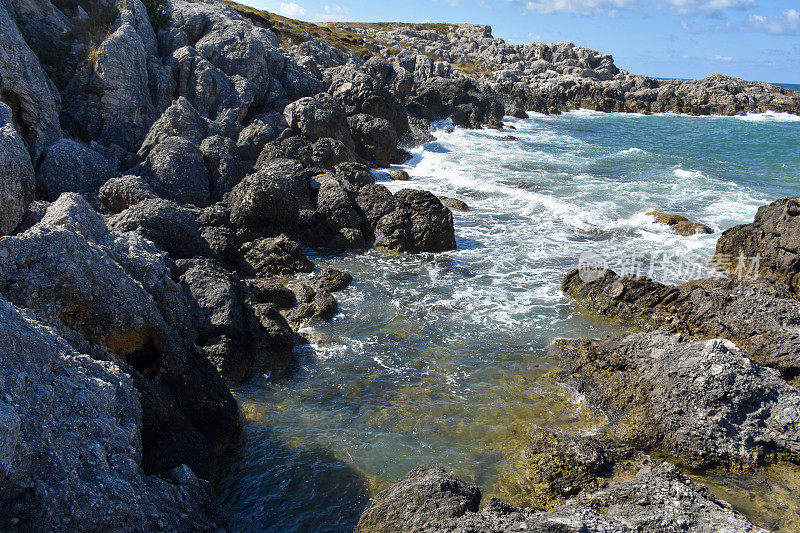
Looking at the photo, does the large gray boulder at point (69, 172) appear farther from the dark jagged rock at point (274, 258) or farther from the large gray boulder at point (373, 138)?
the large gray boulder at point (373, 138)

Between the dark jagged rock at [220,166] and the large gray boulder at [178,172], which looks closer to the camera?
the large gray boulder at [178,172]

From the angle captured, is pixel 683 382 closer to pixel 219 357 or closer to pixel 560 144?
pixel 219 357

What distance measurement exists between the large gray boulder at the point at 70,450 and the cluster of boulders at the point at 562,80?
6558 cm

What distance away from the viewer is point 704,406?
934cm

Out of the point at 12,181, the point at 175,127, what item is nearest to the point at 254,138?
→ the point at 175,127

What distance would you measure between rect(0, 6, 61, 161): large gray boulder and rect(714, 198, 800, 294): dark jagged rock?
2452 centimetres

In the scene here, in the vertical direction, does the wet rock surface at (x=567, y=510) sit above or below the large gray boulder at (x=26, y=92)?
below

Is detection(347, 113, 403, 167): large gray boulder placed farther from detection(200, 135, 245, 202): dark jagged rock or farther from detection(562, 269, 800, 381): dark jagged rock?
detection(562, 269, 800, 381): dark jagged rock

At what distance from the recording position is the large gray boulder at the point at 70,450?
15.5 ft

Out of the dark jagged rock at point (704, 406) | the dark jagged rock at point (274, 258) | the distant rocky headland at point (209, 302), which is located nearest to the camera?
the distant rocky headland at point (209, 302)

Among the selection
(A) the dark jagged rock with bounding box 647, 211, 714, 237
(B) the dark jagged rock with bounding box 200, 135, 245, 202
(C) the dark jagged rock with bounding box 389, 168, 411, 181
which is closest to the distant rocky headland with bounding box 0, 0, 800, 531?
(B) the dark jagged rock with bounding box 200, 135, 245, 202

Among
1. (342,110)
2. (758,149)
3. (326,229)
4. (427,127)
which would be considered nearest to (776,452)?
(326,229)

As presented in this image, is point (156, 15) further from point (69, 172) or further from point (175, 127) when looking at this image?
point (69, 172)

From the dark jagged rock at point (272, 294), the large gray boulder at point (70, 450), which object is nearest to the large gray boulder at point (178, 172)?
the dark jagged rock at point (272, 294)
